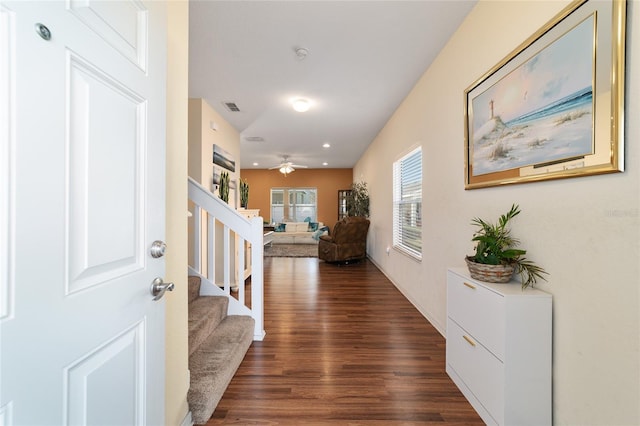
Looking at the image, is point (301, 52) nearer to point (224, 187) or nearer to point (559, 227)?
point (559, 227)

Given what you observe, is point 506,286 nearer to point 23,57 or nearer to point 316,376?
point 316,376

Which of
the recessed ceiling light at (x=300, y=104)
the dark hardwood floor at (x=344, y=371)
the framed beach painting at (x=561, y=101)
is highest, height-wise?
the recessed ceiling light at (x=300, y=104)

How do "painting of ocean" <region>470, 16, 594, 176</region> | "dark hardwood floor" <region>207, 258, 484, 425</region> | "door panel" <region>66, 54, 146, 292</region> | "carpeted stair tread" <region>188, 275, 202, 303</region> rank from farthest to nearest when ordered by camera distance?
"carpeted stair tread" <region>188, 275, 202, 303</region> < "dark hardwood floor" <region>207, 258, 484, 425</region> < "painting of ocean" <region>470, 16, 594, 176</region> < "door panel" <region>66, 54, 146, 292</region>

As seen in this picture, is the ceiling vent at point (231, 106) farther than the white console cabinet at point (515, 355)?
Yes

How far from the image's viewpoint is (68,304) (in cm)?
62

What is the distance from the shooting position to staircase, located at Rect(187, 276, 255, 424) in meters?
1.46

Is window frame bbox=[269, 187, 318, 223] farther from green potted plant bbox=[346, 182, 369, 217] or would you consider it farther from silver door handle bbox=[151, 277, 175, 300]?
silver door handle bbox=[151, 277, 175, 300]

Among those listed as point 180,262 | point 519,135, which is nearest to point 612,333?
point 519,135

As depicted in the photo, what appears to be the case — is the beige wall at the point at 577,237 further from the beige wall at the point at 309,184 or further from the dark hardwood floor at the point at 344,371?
the beige wall at the point at 309,184

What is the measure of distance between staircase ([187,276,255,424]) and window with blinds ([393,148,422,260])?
2149mm

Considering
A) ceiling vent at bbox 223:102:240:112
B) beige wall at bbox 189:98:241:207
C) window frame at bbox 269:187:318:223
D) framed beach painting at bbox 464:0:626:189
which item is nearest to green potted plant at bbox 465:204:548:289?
framed beach painting at bbox 464:0:626:189

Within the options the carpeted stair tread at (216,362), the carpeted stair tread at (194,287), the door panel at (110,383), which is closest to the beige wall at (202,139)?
the carpeted stair tread at (194,287)

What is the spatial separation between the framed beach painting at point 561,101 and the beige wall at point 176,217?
1.79 meters

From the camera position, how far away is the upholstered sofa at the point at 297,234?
28.0 feet
